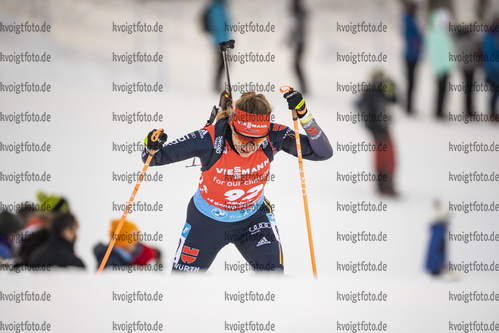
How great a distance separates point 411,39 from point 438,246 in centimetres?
461

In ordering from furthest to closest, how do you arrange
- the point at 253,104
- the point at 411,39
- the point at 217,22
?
the point at 411,39, the point at 217,22, the point at 253,104

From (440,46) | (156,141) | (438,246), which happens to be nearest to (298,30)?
(440,46)

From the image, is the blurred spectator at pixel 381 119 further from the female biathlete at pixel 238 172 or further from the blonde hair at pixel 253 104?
the blonde hair at pixel 253 104

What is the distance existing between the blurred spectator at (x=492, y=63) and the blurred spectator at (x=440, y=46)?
0.61 metres

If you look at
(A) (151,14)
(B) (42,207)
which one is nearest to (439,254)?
(B) (42,207)

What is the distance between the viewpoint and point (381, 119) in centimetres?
970

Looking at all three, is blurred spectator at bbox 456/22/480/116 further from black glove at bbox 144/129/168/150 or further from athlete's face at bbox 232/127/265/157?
black glove at bbox 144/129/168/150

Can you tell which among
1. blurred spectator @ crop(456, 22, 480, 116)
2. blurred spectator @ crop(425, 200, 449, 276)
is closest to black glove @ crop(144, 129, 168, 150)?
blurred spectator @ crop(425, 200, 449, 276)

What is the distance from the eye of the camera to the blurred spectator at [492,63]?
1210cm

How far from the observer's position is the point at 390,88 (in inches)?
391

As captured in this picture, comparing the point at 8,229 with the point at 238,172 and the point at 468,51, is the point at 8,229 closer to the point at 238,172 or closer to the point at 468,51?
the point at 238,172

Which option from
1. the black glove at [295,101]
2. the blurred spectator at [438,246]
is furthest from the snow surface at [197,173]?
the black glove at [295,101]

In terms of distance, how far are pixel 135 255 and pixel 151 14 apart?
10.9m

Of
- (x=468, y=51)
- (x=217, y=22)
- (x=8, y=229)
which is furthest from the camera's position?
(x=468, y=51)
